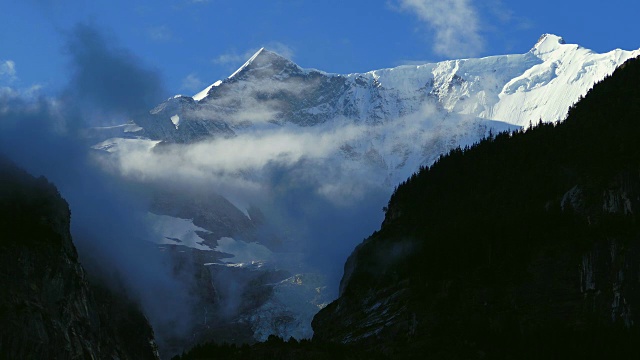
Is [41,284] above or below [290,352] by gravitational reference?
above

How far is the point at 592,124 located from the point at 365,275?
30702mm

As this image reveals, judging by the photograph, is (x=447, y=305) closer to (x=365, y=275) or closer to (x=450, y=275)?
(x=450, y=275)

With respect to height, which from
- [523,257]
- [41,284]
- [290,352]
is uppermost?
[41,284]

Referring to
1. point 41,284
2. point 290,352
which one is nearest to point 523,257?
point 290,352

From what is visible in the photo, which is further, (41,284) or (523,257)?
(41,284)

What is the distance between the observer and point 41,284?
440 ft

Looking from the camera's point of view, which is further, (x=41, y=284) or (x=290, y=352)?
(x=41, y=284)

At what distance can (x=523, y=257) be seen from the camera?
109 meters

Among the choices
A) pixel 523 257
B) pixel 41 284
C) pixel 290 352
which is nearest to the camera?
pixel 523 257

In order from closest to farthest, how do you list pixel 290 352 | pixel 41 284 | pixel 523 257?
pixel 523 257 → pixel 290 352 → pixel 41 284

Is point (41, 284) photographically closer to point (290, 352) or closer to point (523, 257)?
point (290, 352)

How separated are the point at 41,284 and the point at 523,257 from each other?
57.8 m

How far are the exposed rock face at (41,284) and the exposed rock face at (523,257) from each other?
3000 centimetres

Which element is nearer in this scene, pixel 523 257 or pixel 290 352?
pixel 523 257
